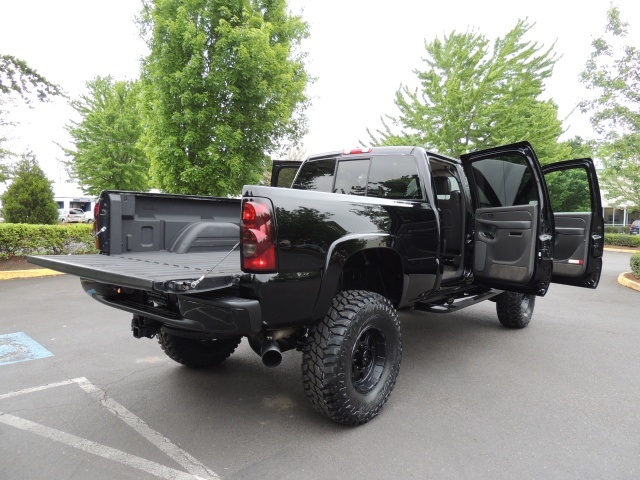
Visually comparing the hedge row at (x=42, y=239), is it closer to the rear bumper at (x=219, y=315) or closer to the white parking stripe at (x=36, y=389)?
the white parking stripe at (x=36, y=389)

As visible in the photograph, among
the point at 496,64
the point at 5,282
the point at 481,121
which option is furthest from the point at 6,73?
the point at 496,64

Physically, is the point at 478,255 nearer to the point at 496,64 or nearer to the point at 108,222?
the point at 108,222

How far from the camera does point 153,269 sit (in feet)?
8.60

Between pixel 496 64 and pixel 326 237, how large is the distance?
19145 mm

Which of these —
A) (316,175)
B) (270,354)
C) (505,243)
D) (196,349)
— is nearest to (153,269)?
(270,354)

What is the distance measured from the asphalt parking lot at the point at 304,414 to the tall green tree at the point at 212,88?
6.09 metres

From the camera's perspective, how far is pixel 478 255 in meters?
4.30

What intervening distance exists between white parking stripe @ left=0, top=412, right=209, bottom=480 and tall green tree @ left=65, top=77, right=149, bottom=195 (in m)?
19.3

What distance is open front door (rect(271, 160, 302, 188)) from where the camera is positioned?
5.12m

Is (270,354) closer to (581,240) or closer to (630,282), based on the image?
(581,240)

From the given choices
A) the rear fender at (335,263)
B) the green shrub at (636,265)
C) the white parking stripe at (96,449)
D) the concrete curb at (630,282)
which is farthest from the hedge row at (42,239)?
the green shrub at (636,265)

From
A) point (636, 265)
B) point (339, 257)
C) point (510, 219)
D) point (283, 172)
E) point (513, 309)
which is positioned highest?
point (283, 172)

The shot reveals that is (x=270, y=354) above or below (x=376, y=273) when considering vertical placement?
below

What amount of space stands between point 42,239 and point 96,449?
9.41 m
